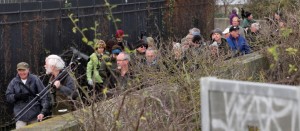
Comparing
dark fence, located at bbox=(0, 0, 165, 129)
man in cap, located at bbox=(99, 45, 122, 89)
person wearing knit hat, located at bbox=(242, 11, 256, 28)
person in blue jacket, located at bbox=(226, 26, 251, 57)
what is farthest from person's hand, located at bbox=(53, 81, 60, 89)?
person wearing knit hat, located at bbox=(242, 11, 256, 28)

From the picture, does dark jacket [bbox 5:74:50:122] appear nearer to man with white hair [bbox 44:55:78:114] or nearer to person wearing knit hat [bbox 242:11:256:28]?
man with white hair [bbox 44:55:78:114]

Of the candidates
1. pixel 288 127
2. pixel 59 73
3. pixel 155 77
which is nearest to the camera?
pixel 288 127

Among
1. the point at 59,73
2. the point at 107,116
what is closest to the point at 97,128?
the point at 107,116

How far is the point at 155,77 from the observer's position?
256 inches

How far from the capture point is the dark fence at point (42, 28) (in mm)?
10500

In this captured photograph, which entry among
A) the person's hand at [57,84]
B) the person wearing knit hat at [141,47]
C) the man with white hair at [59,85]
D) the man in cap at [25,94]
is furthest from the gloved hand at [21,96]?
the person wearing knit hat at [141,47]

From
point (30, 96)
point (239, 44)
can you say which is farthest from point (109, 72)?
point (239, 44)

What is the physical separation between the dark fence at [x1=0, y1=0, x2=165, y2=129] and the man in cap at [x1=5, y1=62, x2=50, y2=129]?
192 centimetres

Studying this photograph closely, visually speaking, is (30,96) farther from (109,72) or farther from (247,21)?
(247,21)

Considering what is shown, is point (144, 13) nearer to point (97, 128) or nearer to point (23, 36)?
point (23, 36)

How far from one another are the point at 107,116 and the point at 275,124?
9.22ft

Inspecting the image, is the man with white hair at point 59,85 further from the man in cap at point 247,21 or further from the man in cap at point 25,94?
the man in cap at point 247,21

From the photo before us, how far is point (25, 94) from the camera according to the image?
27.7 feet

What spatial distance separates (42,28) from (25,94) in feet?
10.4
